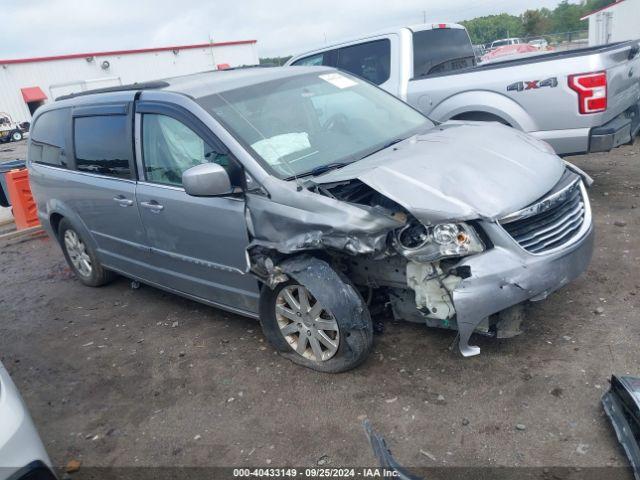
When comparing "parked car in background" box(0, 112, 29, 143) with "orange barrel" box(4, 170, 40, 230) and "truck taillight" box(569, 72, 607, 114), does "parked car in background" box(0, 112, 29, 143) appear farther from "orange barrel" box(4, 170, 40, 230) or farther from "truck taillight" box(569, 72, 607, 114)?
"truck taillight" box(569, 72, 607, 114)

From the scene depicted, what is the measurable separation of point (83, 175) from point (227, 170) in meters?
2.09

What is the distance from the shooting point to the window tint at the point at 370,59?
21.6 feet

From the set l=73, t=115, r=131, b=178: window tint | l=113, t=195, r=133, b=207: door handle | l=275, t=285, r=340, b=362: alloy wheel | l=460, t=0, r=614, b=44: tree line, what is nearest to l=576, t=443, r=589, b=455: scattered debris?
l=275, t=285, r=340, b=362: alloy wheel

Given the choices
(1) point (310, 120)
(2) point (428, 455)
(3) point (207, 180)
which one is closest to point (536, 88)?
(1) point (310, 120)

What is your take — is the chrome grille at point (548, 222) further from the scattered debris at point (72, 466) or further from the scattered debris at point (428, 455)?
the scattered debris at point (72, 466)

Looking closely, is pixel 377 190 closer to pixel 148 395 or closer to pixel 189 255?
pixel 189 255

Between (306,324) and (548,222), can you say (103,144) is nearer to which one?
(306,324)

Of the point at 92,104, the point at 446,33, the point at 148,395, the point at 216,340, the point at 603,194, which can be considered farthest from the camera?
the point at 446,33

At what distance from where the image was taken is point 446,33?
7.05 metres

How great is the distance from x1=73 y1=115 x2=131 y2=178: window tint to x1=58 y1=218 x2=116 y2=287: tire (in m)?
0.85

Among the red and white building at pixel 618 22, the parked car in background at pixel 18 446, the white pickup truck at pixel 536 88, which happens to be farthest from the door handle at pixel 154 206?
the red and white building at pixel 618 22

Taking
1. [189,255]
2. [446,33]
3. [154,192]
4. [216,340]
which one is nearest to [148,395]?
[216,340]

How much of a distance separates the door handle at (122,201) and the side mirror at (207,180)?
3.70 feet

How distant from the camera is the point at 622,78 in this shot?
17.7 feet
